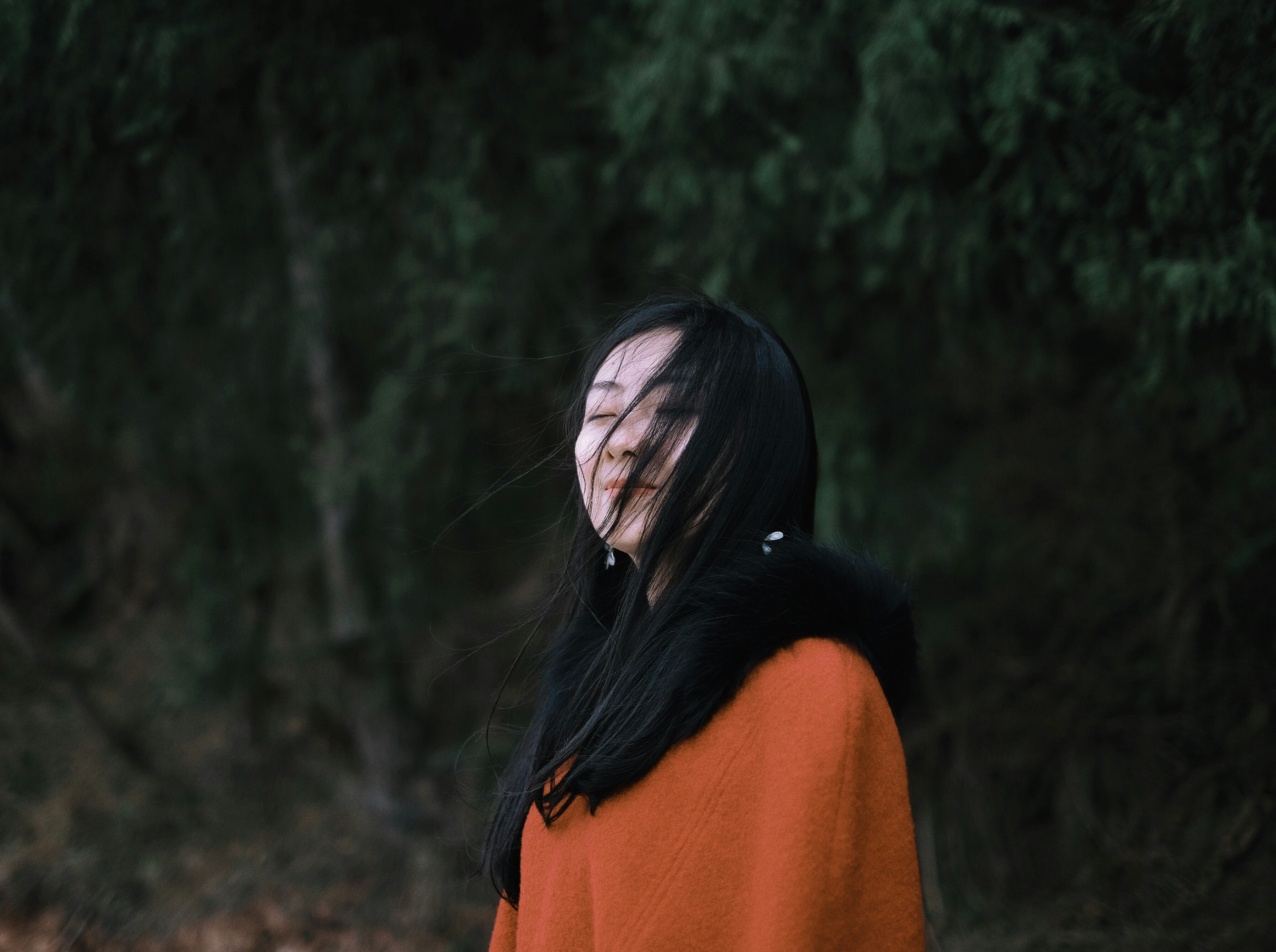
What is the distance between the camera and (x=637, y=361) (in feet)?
4.63

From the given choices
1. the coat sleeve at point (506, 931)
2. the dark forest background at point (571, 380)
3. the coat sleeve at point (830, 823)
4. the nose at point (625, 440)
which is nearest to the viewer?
the coat sleeve at point (830, 823)

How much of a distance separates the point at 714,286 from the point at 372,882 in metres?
3.11

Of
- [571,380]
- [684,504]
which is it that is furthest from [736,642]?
[571,380]

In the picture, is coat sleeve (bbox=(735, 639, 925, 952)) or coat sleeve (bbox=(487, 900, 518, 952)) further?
coat sleeve (bbox=(487, 900, 518, 952))

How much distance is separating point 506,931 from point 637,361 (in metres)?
1.16

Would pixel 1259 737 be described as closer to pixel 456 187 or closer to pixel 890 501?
pixel 890 501

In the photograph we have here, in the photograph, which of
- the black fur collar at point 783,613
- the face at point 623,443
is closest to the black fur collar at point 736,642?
the black fur collar at point 783,613

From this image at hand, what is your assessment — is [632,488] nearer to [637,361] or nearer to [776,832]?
[637,361]

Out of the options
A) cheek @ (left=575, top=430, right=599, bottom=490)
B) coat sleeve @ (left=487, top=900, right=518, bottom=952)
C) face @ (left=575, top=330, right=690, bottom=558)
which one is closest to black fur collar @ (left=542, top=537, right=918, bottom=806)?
face @ (left=575, top=330, right=690, bottom=558)

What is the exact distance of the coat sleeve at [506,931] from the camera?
1636 mm

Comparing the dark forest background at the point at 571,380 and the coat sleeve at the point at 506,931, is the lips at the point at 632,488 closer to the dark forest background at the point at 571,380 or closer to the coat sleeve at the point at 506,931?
the dark forest background at the point at 571,380

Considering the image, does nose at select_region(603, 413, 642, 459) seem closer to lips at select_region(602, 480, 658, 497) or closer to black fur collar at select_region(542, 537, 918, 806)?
lips at select_region(602, 480, 658, 497)

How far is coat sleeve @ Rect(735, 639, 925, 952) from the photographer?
3.48 feet

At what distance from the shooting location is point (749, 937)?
3.55ft
